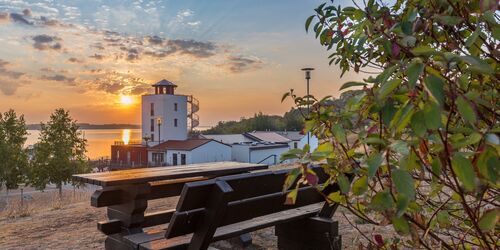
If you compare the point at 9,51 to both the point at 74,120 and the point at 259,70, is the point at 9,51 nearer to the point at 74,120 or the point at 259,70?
the point at 259,70

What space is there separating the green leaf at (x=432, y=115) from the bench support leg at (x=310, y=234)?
2525 mm

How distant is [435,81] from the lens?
62cm

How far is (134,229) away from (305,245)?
1.51 m

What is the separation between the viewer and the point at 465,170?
66 centimetres

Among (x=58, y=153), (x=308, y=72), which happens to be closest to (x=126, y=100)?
(x=58, y=153)

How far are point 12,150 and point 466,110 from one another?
108 ft

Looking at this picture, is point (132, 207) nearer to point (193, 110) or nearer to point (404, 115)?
point (404, 115)

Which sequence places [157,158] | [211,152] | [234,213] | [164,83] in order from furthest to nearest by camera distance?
[164,83] → [157,158] → [211,152] → [234,213]

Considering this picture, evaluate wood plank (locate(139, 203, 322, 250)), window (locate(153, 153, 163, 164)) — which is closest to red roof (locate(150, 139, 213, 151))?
window (locate(153, 153, 163, 164))

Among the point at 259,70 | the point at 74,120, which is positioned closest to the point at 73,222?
the point at 259,70

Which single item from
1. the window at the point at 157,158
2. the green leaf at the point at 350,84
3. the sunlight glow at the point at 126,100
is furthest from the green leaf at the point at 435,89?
the sunlight glow at the point at 126,100

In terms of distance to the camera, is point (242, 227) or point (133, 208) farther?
point (133, 208)

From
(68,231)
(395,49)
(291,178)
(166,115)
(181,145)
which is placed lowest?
(68,231)

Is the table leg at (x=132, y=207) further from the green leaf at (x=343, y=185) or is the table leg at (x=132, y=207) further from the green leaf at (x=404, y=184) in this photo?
the green leaf at (x=404, y=184)
